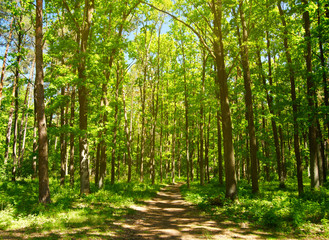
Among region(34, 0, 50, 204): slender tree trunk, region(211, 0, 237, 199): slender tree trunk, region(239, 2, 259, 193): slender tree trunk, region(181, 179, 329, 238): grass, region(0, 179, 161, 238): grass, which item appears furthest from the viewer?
region(239, 2, 259, 193): slender tree trunk

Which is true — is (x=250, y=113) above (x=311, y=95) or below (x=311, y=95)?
below

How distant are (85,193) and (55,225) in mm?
5878

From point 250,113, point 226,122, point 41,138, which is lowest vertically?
point 41,138

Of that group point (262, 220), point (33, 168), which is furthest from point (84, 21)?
point (33, 168)

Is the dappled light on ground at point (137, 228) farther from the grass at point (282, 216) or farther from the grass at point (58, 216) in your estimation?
the grass at point (282, 216)

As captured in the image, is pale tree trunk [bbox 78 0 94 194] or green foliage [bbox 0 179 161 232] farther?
pale tree trunk [bbox 78 0 94 194]

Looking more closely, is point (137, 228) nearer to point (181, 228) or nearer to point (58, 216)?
point (181, 228)

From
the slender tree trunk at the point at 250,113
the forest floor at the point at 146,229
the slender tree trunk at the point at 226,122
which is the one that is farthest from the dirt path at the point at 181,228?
the slender tree trunk at the point at 250,113

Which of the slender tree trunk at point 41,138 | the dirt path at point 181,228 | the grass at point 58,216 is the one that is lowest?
the dirt path at point 181,228

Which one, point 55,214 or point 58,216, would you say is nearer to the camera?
point 58,216

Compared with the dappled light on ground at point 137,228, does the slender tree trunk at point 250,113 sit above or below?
above

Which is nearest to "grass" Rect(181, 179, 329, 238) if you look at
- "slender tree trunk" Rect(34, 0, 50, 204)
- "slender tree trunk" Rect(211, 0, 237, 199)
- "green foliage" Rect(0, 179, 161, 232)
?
"slender tree trunk" Rect(211, 0, 237, 199)

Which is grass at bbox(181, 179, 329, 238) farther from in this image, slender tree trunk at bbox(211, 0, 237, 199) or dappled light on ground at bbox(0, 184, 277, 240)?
slender tree trunk at bbox(211, 0, 237, 199)

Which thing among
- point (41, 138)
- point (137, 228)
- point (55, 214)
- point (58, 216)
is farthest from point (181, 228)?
point (41, 138)
